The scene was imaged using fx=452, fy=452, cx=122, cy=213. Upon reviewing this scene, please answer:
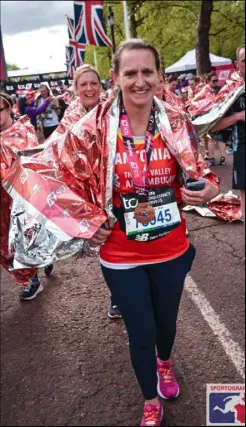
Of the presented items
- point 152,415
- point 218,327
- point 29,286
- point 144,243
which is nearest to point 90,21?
point 29,286

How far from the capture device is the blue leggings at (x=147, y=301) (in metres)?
2.20

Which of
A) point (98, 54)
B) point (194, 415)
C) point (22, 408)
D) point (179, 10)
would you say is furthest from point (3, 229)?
point (98, 54)

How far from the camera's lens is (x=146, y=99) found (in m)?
2.14

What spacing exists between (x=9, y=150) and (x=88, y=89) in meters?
0.86

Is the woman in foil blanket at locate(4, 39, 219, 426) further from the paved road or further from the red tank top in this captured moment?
the paved road

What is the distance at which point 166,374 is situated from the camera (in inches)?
104

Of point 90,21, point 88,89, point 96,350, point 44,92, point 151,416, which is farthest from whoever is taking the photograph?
point 90,21

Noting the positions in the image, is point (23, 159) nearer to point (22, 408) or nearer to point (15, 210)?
point (15, 210)

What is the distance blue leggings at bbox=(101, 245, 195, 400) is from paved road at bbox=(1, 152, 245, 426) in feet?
1.11

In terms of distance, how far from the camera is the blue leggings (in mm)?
2195

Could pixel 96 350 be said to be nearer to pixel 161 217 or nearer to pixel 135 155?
pixel 161 217

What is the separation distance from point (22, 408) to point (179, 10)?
2741 centimetres

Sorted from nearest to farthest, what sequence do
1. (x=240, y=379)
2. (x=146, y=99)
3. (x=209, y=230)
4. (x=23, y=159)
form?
(x=146, y=99), (x=23, y=159), (x=240, y=379), (x=209, y=230)

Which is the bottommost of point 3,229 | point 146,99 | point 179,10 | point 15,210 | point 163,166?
point 3,229
